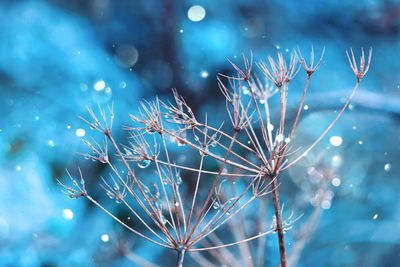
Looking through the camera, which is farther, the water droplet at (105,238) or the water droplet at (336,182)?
the water droplet at (105,238)

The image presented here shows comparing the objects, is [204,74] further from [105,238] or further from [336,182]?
[105,238]

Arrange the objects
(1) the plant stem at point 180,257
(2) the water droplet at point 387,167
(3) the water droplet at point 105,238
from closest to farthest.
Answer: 1. (1) the plant stem at point 180,257
2. (2) the water droplet at point 387,167
3. (3) the water droplet at point 105,238

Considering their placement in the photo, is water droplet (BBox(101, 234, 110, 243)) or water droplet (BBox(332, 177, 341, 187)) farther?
water droplet (BBox(101, 234, 110, 243))

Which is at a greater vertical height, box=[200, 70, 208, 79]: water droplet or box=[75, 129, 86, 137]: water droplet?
box=[200, 70, 208, 79]: water droplet

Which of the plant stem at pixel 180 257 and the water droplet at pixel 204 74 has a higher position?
the water droplet at pixel 204 74

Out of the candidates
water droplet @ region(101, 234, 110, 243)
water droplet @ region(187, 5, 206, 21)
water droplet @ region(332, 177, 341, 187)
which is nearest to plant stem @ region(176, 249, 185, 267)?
water droplet @ region(332, 177, 341, 187)

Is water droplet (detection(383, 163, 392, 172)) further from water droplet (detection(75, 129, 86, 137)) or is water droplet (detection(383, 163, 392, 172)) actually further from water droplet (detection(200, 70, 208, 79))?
water droplet (detection(75, 129, 86, 137))

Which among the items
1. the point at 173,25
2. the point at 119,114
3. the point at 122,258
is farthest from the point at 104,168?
the point at 173,25

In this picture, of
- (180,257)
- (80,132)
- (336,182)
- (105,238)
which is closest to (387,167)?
(336,182)

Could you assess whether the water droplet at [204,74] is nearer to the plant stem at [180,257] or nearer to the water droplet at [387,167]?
the water droplet at [387,167]

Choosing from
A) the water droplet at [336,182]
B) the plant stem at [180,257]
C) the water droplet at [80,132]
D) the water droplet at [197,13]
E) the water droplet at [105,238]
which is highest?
the water droplet at [197,13]

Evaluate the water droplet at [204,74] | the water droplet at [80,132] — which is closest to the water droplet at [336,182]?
the water droplet at [204,74]

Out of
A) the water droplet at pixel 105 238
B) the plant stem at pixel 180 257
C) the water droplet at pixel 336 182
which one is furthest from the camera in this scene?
the water droplet at pixel 105 238
